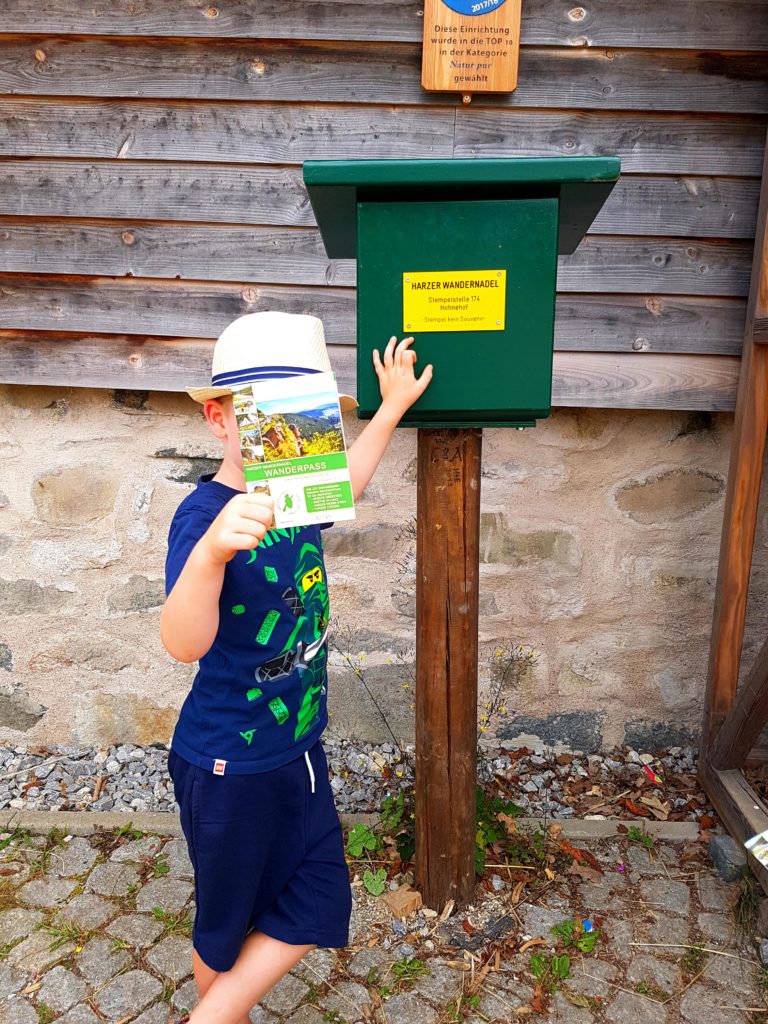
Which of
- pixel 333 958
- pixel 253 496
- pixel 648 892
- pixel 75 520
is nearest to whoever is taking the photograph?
pixel 253 496

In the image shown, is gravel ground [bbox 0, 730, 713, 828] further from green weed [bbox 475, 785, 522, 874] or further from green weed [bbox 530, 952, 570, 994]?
green weed [bbox 530, 952, 570, 994]

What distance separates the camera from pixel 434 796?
2.11 meters

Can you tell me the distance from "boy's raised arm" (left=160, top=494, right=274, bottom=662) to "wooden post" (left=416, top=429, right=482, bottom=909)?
70 cm

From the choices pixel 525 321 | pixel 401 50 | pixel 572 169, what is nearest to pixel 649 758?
pixel 525 321

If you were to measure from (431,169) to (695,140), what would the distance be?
133 centimetres

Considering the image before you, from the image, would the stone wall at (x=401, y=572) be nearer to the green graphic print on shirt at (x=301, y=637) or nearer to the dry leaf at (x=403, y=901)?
the dry leaf at (x=403, y=901)

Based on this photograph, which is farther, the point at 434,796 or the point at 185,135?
the point at 185,135

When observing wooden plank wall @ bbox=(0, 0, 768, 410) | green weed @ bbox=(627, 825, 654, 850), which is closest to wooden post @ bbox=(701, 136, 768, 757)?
wooden plank wall @ bbox=(0, 0, 768, 410)

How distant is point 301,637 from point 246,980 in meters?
0.67

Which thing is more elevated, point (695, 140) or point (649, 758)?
point (695, 140)

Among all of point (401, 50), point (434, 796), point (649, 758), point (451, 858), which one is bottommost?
point (649, 758)

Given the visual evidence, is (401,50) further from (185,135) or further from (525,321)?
(525,321)

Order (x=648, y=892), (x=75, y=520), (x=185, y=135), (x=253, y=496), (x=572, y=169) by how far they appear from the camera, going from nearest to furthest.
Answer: (x=253, y=496)
(x=572, y=169)
(x=648, y=892)
(x=185, y=135)
(x=75, y=520)

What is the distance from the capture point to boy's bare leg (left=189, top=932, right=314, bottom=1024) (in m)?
1.54
